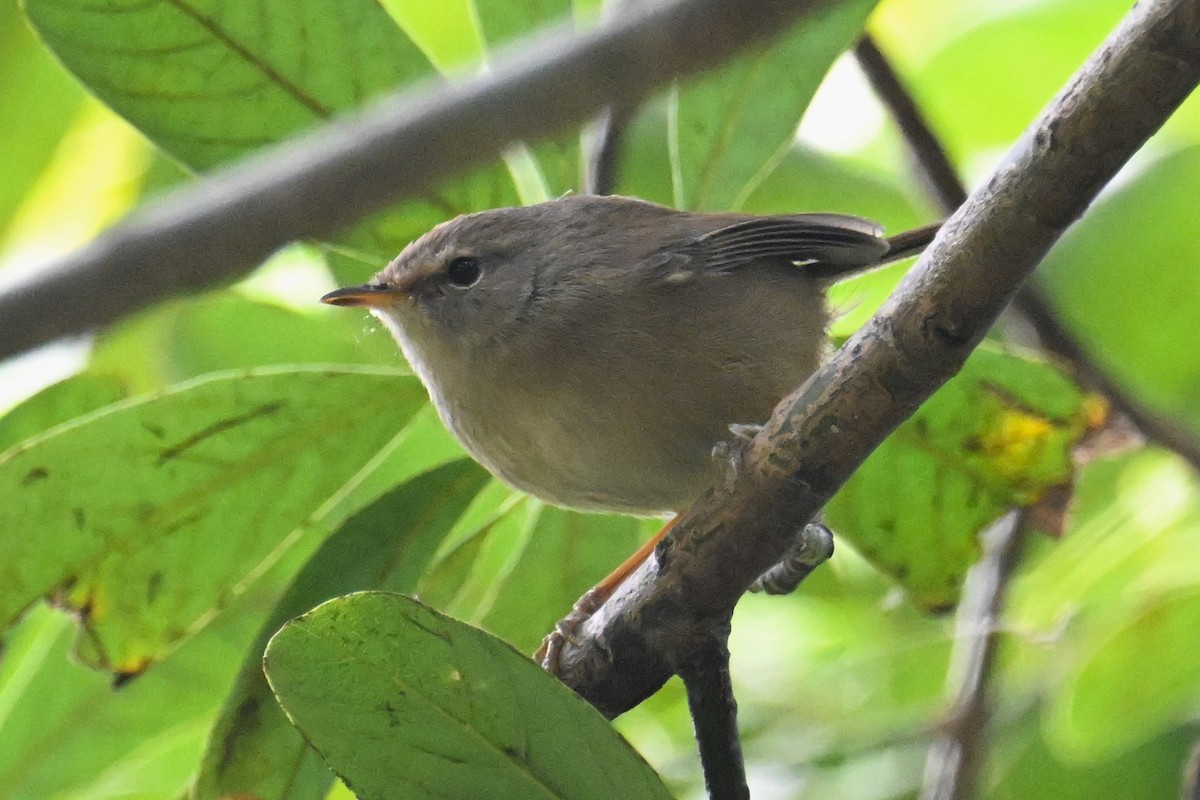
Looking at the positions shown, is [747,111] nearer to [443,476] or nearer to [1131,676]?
[443,476]

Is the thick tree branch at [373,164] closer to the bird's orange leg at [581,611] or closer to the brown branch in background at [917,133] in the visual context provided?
the bird's orange leg at [581,611]

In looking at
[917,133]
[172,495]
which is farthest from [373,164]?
[917,133]

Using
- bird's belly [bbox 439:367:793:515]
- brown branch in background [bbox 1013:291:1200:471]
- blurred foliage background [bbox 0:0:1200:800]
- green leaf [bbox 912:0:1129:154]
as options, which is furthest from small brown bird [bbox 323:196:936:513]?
green leaf [bbox 912:0:1129:154]

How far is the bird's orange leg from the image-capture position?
2504mm

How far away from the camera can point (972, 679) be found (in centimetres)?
349

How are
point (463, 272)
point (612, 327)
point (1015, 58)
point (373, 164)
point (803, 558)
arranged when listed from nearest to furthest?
point (373, 164)
point (803, 558)
point (612, 327)
point (463, 272)
point (1015, 58)

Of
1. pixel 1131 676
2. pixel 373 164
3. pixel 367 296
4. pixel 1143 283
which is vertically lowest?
pixel 1131 676

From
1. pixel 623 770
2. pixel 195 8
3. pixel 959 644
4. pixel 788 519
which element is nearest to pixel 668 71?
pixel 788 519

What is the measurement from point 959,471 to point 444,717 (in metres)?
1.58

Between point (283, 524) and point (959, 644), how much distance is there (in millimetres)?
1868

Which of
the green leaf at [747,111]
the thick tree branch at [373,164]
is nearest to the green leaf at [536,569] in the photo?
the green leaf at [747,111]

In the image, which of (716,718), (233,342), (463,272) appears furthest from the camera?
(233,342)

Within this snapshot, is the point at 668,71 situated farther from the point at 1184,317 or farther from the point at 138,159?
the point at 138,159

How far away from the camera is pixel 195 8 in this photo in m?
2.79
